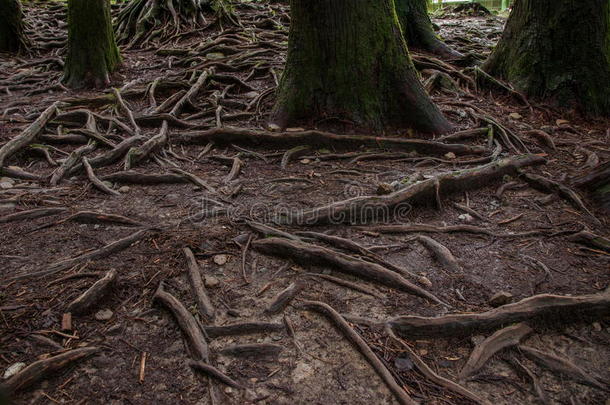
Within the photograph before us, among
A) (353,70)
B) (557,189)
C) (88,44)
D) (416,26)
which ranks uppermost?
(416,26)

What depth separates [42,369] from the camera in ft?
6.99

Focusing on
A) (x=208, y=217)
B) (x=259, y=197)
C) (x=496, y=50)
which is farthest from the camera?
(x=496, y=50)

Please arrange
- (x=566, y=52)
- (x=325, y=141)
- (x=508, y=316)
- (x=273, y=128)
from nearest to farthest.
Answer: (x=508, y=316) < (x=325, y=141) < (x=273, y=128) < (x=566, y=52)

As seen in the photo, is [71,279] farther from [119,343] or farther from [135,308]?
[119,343]

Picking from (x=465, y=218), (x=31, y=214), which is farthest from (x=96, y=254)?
(x=465, y=218)

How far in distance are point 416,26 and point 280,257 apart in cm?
713

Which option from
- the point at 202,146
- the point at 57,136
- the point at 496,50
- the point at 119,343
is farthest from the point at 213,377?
the point at 496,50

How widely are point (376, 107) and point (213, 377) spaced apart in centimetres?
383

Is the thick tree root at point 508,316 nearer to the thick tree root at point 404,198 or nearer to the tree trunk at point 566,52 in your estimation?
the thick tree root at point 404,198

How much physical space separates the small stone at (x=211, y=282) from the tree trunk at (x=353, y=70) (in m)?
2.80

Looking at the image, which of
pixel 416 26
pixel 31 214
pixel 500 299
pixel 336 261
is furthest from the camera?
pixel 416 26

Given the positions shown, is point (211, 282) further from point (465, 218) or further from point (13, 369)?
point (465, 218)

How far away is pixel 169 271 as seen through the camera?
118 inches

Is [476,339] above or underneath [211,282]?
underneath
